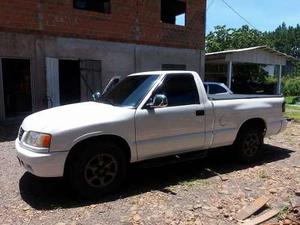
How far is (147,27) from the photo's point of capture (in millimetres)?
15273

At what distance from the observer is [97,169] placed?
5.12 m

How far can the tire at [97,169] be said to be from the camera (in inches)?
195

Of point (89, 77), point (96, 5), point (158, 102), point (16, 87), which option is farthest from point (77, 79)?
point (158, 102)

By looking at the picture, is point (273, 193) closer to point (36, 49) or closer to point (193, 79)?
point (193, 79)

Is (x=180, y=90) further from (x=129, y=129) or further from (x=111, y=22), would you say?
(x=111, y=22)

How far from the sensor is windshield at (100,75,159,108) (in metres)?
5.66

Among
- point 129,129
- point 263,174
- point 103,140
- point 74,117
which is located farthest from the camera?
point 263,174

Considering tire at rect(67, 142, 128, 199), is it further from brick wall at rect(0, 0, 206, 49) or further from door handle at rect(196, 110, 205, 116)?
brick wall at rect(0, 0, 206, 49)

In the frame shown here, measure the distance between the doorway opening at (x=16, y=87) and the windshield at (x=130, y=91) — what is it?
263 inches

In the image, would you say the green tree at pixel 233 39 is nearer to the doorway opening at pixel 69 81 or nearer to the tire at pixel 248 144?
the doorway opening at pixel 69 81

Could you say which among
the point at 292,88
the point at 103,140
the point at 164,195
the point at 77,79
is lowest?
the point at 164,195

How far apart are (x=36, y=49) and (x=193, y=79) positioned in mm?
7681

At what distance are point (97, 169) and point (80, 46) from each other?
29.6 ft

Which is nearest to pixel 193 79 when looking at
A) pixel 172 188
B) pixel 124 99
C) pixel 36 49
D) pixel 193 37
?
pixel 124 99
